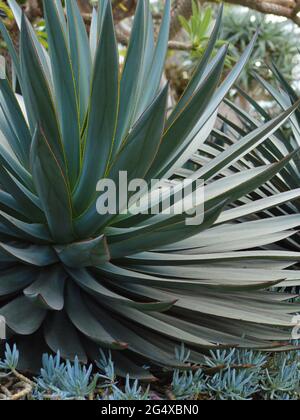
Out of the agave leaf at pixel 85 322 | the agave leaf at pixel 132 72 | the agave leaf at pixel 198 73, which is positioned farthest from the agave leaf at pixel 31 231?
the agave leaf at pixel 198 73

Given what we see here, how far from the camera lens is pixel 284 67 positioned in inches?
328

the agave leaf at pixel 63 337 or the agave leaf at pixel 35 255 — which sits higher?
the agave leaf at pixel 35 255

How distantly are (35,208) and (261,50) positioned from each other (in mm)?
7274

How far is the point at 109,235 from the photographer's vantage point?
1.32 m

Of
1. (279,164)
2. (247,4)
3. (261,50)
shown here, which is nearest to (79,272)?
(279,164)

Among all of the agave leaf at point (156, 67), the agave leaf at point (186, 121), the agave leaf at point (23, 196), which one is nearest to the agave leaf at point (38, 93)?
the agave leaf at point (23, 196)

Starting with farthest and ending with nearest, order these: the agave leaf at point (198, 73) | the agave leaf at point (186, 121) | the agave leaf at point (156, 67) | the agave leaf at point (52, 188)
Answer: the agave leaf at point (156, 67) → the agave leaf at point (198, 73) → the agave leaf at point (186, 121) → the agave leaf at point (52, 188)

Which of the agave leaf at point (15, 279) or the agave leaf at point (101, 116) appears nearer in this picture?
the agave leaf at point (101, 116)

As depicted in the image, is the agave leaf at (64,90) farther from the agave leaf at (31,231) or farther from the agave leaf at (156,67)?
the agave leaf at (156,67)

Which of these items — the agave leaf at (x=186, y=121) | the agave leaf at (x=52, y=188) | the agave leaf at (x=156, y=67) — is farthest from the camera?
the agave leaf at (x=156, y=67)

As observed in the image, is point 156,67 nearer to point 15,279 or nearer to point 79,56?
point 79,56

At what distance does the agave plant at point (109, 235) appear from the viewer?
1.18 m

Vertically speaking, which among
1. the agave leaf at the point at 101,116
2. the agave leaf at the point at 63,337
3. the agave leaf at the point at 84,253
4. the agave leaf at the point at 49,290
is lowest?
the agave leaf at the point at 63,337

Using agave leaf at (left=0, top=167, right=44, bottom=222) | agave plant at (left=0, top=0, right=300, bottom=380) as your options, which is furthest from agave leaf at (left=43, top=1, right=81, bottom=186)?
agave leaf at (left=0, top=167, right=44, bottom=222)
